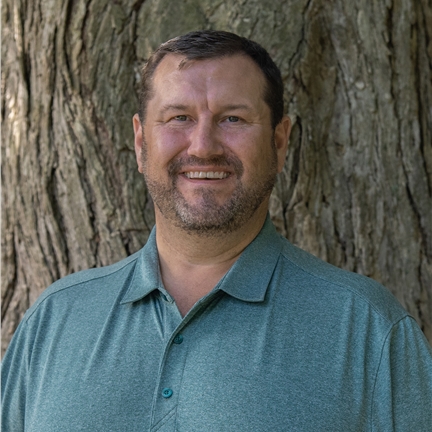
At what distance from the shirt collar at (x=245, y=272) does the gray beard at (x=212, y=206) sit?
99 millimetres

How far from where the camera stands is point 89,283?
235cm

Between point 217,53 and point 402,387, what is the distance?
3.81ft

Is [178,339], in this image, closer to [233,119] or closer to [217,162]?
[217,162]

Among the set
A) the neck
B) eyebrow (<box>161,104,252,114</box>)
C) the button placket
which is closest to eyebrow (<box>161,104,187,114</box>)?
eyebrow (<box>161,104,252,114</box>)

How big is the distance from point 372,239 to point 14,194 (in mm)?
1513

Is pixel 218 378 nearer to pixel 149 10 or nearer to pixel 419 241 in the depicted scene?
pixel 419 241

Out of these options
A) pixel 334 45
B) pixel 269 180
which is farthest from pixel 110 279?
pixel 334 45

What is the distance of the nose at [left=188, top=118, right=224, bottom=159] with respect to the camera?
2174 mm

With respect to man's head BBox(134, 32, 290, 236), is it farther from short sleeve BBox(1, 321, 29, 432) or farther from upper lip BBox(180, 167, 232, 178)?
short sleeve BBox(1, 321, 29, 432)

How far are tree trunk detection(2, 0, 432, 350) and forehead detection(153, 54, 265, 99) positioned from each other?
0.53 meters

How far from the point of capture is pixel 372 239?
2922 millimetres

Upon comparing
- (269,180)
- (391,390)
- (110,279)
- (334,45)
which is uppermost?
(334,45)

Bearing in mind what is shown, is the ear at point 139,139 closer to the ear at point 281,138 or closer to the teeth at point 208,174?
the teeth at point 208,174

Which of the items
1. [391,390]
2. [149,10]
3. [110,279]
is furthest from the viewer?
[149,10]
